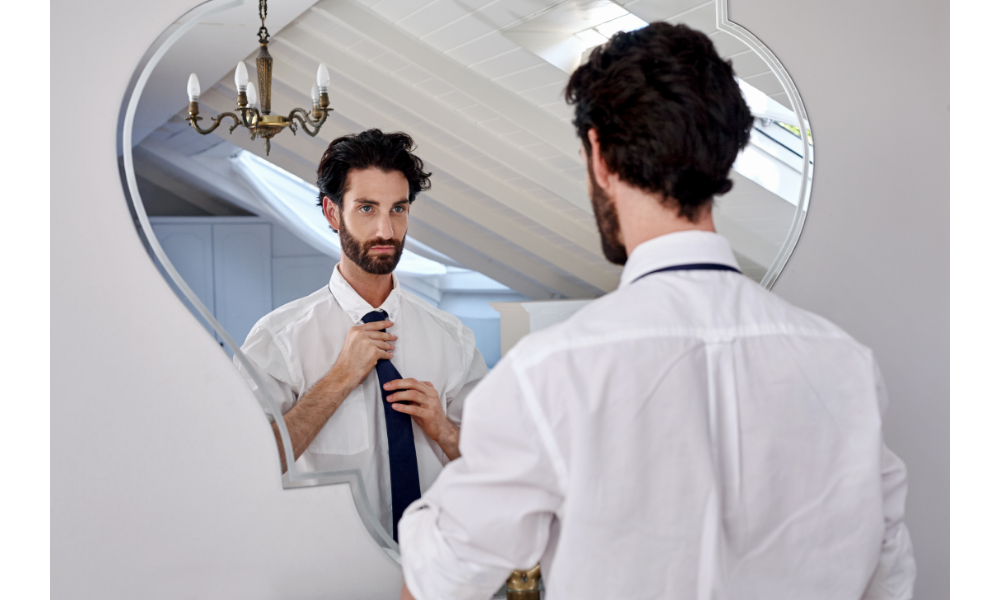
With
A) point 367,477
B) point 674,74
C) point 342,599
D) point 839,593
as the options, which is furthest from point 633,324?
point 342,599

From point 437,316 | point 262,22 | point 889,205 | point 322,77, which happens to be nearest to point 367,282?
point 437,316

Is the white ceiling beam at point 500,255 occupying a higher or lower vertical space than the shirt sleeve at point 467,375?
higher

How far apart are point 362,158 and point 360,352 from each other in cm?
35

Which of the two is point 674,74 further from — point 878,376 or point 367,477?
point 367,477

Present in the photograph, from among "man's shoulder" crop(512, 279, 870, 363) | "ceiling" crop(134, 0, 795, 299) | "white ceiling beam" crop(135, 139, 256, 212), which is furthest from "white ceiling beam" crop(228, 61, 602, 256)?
"man's shoulder" crop(512, 279, 870, 363)

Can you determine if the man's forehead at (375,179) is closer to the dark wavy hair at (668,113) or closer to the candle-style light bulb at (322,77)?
the candle-style light bulb at (322,77)

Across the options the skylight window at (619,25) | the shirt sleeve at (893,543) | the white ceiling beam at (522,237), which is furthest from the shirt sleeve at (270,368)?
the shirt sleeve at (893,543)

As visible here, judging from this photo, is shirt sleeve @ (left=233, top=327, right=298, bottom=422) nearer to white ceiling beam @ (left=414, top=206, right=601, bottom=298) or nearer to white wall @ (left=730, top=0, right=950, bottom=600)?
white ceiling beam @ (left=414, top=206, right=601, bottom=298)

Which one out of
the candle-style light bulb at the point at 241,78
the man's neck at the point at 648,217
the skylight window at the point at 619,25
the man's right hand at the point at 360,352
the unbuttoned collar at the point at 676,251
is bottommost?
the man's right hand at the point at 360,352

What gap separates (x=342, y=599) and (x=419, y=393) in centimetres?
39

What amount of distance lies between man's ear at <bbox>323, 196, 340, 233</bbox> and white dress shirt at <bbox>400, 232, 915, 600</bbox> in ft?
1.87

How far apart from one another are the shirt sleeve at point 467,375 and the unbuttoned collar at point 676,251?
514 mm

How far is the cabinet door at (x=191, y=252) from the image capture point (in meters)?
1.15

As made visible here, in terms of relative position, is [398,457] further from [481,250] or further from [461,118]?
[461,118]
